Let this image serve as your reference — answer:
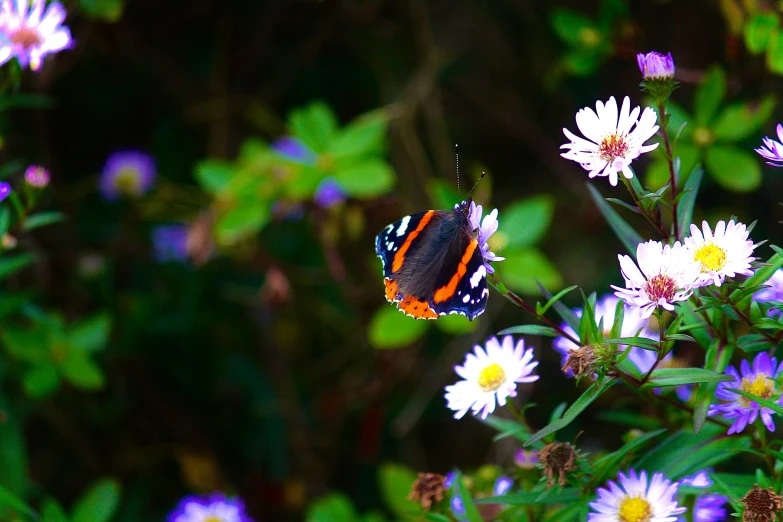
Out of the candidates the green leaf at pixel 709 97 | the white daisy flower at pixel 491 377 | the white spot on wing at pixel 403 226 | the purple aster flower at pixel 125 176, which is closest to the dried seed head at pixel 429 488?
the white daisy flower at pixel 491 377

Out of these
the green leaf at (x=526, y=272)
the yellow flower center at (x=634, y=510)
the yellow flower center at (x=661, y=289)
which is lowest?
the yellow flower center at (x=634, y=510)

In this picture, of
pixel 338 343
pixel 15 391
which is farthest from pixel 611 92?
pixel 15 391

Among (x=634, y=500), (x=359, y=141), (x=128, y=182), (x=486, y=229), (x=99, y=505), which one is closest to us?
(x=634, y=500)

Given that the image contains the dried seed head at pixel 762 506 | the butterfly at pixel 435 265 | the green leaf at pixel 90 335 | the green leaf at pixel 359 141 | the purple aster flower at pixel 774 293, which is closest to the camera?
the dried seed head at pixel 762 506

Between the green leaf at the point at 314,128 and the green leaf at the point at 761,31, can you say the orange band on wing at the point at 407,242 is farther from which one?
the green leaf at the point at 761,31

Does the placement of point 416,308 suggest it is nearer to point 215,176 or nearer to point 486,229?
point 486,229

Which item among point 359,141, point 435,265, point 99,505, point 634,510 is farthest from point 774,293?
point 99,505
